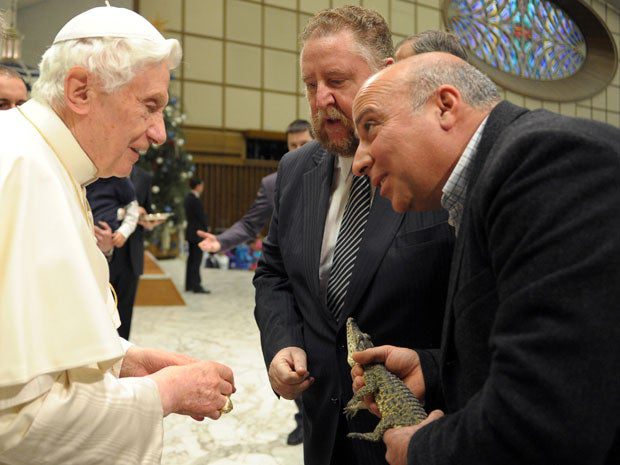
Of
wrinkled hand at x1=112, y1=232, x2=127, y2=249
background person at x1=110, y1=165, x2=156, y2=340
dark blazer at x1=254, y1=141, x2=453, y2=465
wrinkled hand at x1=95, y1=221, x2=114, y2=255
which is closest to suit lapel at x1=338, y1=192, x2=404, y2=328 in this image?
dark blazer at x1=254, y1=141, x2=453, y2=465

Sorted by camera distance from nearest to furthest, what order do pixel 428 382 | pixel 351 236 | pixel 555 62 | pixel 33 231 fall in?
pixel 33 231 < pixel 428 382 < pixel 351 236 < pixel 555 62

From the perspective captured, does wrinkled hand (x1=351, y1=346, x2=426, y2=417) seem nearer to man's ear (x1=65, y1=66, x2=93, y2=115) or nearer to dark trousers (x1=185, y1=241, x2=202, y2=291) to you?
man's ear (x1=65, y1=66, x2=93, y2=115)

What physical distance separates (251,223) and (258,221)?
7 centimetres

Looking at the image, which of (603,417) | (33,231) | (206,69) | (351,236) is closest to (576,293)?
(603,417)

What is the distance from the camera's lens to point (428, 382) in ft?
4.72

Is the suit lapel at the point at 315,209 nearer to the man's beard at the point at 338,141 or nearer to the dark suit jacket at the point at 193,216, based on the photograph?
the man's beard at the point at 338,141

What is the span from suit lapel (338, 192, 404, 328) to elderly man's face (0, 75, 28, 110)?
217 centimetres

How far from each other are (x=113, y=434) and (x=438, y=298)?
864mm

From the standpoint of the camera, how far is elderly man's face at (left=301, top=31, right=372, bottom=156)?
1.74 meters

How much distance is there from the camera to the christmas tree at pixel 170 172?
11458mm

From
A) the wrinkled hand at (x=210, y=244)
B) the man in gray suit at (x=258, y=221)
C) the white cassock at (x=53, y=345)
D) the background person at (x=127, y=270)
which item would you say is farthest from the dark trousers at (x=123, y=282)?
the white cassock at (x=53, y=345)

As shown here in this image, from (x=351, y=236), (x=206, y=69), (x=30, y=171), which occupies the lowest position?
(x=206, y=69)

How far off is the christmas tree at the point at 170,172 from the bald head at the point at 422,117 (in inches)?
410

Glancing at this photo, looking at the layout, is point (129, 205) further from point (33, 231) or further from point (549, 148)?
point (549, 148)
